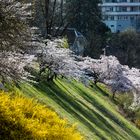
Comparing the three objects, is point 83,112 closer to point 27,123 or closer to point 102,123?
point 102,123

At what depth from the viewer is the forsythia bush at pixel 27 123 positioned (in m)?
12.7

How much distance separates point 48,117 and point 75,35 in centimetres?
6076

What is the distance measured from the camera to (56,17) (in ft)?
208

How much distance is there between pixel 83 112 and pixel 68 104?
128 cm

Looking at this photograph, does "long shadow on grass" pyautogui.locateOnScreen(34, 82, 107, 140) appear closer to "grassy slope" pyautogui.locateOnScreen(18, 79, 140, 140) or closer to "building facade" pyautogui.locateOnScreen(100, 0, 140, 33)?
"grassy slope" pyautogui.locateOnScreen(18, 79, 140, 140)

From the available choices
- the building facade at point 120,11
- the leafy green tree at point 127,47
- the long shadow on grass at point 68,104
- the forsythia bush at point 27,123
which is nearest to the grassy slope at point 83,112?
the long shadow on grass at point 68,104

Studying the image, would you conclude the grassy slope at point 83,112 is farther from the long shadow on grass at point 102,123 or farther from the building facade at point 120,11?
the building facade at point 120,11

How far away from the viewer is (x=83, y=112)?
3197cm

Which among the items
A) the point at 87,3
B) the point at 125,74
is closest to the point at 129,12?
the point at 87,3

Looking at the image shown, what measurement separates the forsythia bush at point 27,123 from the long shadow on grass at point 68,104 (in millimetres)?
13764

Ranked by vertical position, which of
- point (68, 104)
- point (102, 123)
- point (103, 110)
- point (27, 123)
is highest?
point (27, 123)

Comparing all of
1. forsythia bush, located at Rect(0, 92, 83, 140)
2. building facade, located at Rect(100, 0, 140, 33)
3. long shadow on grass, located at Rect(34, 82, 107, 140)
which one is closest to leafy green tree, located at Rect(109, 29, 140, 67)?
building facade, located at Rect(100, 0, 140, 33)

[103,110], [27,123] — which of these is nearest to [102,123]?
[103,110]

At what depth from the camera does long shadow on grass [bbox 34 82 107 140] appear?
28841 mm
